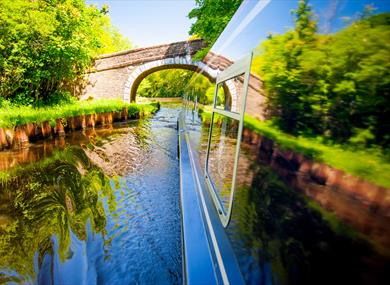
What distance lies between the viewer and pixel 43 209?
123 inches

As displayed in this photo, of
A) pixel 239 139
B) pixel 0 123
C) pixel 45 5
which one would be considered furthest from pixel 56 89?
pixel 239 139

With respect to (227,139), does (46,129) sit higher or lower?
lower

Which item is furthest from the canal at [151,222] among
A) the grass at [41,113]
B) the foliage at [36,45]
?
the foliage at [36,45]

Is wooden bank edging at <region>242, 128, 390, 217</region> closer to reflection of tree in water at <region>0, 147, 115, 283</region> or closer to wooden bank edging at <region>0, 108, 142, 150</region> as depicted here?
reflection of tree in water at <region>0, 147, 115, 283</region>

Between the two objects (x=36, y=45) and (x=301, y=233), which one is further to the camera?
(x=36, y=45)

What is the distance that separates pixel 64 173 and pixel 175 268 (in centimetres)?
325

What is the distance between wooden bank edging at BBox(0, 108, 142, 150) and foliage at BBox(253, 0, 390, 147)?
22.9ft

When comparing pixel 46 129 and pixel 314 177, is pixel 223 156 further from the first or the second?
pixel 46 129

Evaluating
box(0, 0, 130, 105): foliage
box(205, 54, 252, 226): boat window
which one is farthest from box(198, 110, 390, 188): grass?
box(0, 0, 130, 105): foliage

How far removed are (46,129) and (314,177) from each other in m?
8.21

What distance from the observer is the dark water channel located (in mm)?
2143

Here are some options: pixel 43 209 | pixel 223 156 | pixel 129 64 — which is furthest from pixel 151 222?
pixel 129 64

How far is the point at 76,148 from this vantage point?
20.6 feet

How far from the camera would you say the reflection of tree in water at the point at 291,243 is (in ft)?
1.87
